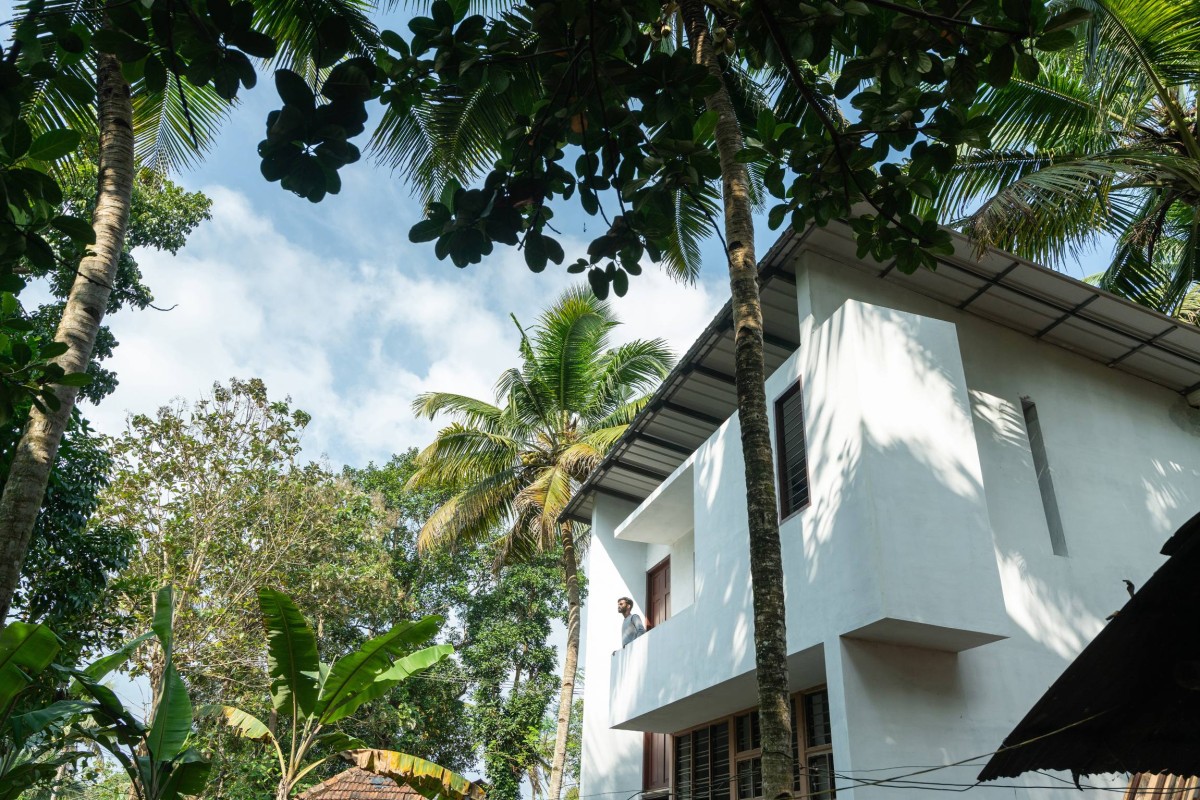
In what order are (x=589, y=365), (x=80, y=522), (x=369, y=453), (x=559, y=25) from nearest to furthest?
(x=559, y=25)
(x=80, y=522)
(x=589, y=365)
(x=369, y=453)

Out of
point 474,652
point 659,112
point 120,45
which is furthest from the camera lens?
point 474,652

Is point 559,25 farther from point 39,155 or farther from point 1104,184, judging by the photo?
point 1104,184

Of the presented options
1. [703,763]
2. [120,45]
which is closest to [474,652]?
[703,763]

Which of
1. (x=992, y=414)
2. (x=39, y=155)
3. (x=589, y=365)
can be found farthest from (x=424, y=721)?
(x=39, y=155)

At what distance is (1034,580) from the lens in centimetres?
946

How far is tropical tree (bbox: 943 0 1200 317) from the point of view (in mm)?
9953

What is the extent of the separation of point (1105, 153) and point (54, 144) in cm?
1095

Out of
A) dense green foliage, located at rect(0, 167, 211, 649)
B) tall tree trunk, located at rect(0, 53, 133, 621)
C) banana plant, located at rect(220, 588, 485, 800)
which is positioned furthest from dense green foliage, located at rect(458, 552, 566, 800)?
tall tree trunk, located at rect(0, 53, 133, 621)

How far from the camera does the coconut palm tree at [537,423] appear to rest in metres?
18.8

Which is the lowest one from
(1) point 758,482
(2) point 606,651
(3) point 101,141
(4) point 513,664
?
(1) point 758,482

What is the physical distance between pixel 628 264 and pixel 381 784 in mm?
15412

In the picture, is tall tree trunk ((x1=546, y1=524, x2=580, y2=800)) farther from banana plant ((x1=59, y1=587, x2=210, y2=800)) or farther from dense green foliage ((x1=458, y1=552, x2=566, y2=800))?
banana plant ((x1=59, y1=587, x2=210, y2=800))

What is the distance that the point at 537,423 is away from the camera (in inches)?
779

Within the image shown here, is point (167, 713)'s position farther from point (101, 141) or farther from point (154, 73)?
point (154, 73)
